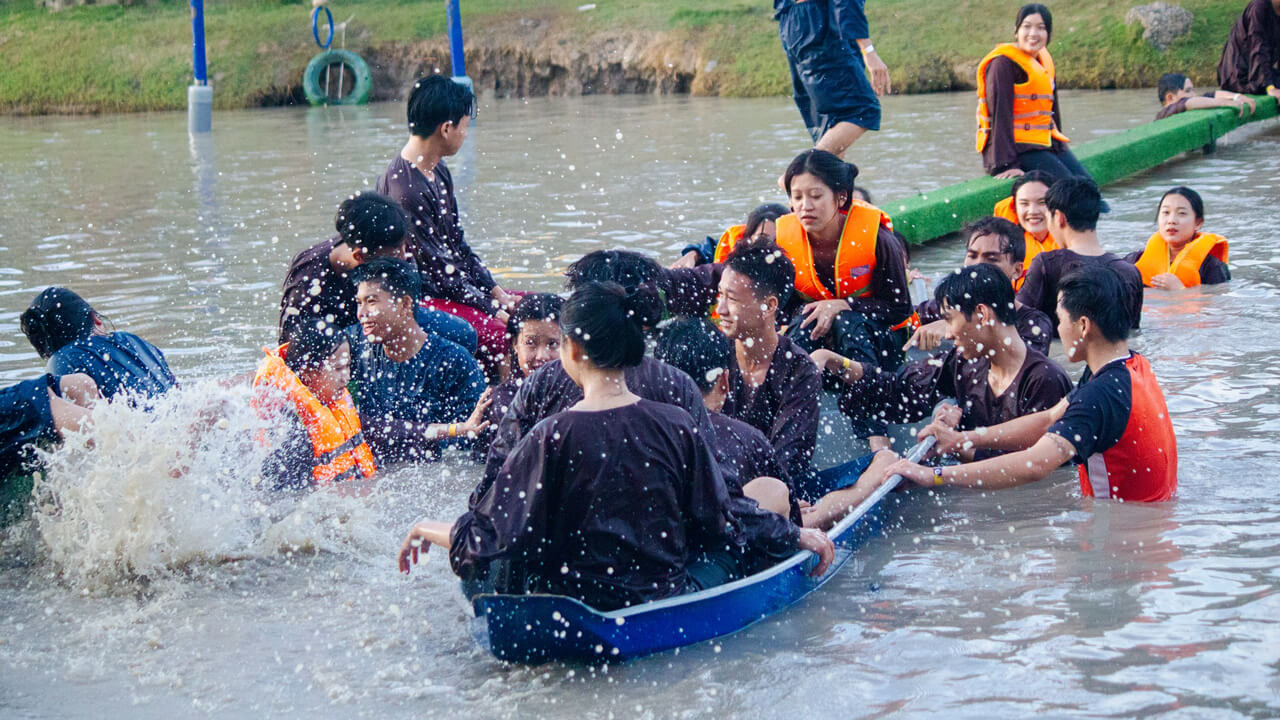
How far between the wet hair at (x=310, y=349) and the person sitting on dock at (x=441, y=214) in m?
0.90

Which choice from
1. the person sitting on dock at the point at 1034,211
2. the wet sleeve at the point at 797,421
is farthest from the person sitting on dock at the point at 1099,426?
the person sitting on dock at the point at 1034,211

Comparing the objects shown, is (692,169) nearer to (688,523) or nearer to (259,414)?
(259,414)

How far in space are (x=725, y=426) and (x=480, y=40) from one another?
84.8ft

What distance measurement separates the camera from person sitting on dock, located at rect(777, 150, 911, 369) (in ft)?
20.2

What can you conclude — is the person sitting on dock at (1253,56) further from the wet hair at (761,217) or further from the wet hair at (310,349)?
the wet hair at (310,349)

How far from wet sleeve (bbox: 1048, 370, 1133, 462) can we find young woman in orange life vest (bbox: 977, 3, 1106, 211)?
491 centimetres

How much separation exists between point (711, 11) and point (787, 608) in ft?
81.4

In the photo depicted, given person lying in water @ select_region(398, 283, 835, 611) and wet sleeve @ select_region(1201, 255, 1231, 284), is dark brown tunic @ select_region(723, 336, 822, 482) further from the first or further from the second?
wet sleeve @ select_region(1201, 255, 1231, 284)

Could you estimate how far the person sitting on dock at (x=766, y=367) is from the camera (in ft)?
16.4

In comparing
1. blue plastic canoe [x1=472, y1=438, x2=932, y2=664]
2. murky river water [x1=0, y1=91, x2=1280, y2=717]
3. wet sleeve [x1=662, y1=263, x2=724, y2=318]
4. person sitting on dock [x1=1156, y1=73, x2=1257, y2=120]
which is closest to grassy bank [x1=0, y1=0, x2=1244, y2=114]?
person sitting on dock [x1=1156, y1=73, x2=1257, y2=120]

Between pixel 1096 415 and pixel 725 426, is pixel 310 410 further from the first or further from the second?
pixel 1096 415

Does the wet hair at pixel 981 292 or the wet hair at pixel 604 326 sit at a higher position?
the wet hair at pixel 604 326

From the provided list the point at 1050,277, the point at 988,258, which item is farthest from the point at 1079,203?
the point at 988,258

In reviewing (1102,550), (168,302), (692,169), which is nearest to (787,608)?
(1102,550)
